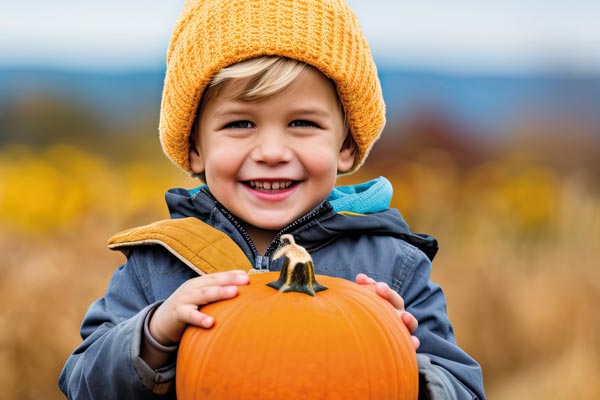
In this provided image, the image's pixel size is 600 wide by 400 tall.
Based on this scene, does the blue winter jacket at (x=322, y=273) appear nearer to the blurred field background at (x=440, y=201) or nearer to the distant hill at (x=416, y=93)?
the blurred field background at (x=440, y=201)

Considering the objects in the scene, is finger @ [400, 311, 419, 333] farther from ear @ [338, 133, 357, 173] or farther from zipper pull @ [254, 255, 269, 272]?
ear @ [338, 133, 357, 173]

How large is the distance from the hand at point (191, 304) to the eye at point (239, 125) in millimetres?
587

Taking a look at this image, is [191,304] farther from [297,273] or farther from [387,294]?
[387,294]

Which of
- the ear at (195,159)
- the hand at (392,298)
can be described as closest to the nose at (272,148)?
the ear at (195,159)

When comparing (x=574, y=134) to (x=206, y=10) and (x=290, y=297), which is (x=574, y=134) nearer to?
(x=206, y=10)

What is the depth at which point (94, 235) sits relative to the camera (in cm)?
472

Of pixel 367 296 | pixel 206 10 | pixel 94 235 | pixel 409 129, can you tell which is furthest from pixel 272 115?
pixel 409 129

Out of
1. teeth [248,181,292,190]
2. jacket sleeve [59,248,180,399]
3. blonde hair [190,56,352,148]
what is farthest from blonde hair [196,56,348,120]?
jacket sleeve [59,248,180,399]

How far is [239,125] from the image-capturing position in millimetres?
2668

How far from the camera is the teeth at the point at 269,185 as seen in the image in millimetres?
2674

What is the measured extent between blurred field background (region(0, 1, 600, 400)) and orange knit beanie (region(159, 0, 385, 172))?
1.74 meters

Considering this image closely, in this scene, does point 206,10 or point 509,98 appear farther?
point 509,98

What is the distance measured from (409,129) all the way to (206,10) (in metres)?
3.35

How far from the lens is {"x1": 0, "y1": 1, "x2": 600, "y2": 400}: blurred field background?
4.64 m
